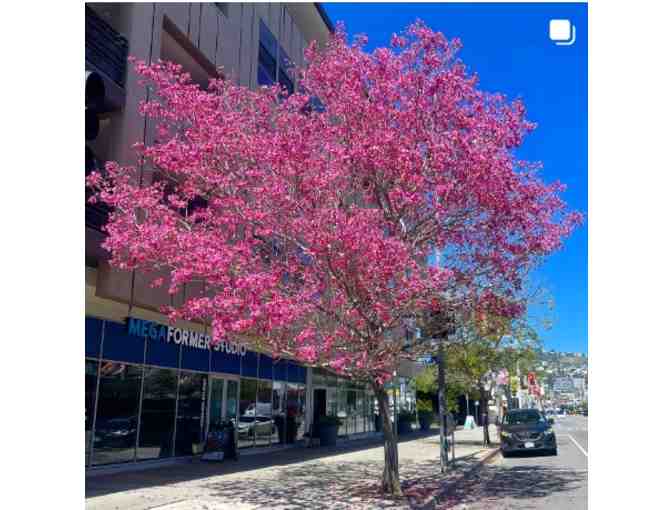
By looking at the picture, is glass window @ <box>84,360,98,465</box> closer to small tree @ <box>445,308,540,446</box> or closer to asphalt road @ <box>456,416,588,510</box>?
asphalt road @ <box>456,416,588,510</box>

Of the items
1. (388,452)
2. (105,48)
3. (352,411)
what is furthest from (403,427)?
(105,48)

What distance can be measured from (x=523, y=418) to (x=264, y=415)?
919 cm

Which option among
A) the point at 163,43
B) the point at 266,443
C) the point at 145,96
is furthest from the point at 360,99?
the point at 266,443

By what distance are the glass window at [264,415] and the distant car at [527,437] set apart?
8.23m

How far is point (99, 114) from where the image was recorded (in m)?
13.7

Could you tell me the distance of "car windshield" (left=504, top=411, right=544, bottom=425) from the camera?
927 inches

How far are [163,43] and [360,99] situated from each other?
278 inches

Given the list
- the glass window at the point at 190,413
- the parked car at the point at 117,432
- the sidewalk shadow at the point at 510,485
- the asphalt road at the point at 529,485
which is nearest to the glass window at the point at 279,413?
the glass window at the point at 190,413

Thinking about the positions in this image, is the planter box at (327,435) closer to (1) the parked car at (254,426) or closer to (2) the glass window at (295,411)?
(2) the glass window at (295,411)

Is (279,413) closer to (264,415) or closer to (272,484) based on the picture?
(264,415)

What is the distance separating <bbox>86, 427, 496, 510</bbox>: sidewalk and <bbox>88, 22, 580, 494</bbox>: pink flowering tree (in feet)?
4.18

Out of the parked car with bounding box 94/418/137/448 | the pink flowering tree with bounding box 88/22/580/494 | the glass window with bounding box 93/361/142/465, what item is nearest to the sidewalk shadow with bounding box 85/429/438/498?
the glass window with bounding box 93/361/142/465

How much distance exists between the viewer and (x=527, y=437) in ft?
74.3

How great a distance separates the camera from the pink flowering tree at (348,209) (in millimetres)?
10359
